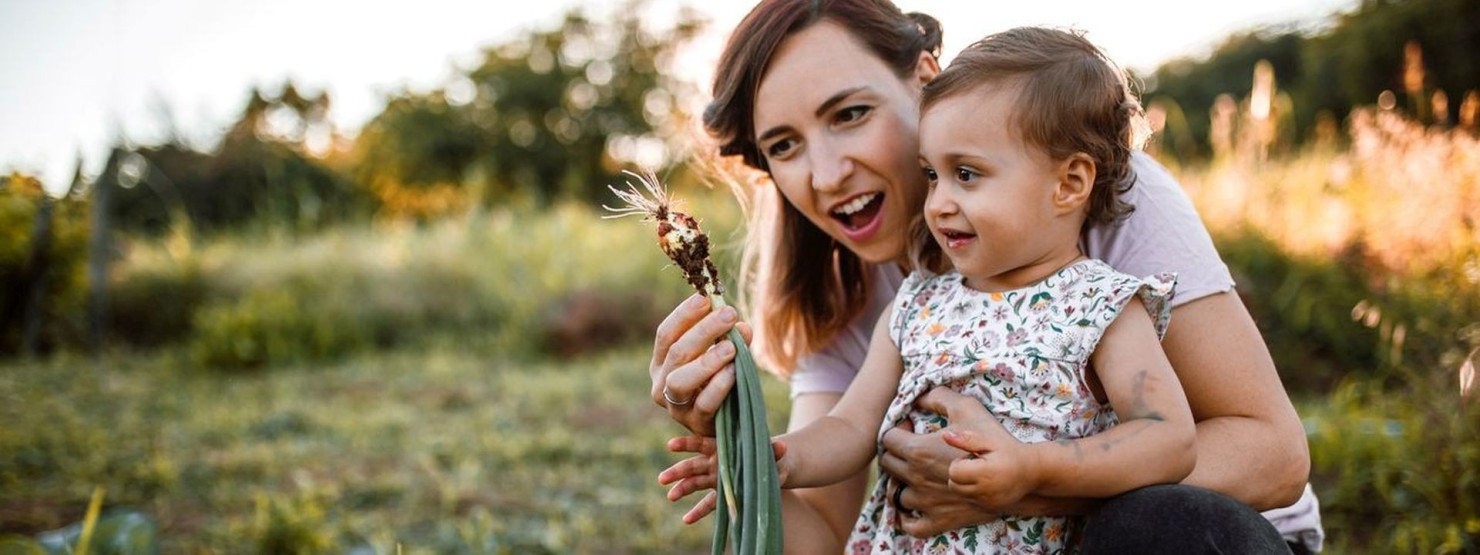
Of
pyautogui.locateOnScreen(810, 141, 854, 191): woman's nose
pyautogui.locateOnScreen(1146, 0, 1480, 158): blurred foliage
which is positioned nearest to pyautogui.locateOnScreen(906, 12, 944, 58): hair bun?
pyautogui.locateOnScreen(810, 141, 854, 191): woman's nose

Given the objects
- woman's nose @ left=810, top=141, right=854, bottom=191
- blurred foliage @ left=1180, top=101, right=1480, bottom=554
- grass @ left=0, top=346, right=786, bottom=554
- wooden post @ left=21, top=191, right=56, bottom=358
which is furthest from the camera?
wooden post @ left=21, top=191, right=56, bottom=358

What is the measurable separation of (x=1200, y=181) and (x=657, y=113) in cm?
2214

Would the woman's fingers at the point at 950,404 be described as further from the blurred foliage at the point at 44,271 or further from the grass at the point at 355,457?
the blurred foliage at the point at 44,271

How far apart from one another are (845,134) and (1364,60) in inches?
635

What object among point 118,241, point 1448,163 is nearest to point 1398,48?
point 1448,163

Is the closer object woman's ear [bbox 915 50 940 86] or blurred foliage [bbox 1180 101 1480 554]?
woman's ear [bbox 915 50 940 86]

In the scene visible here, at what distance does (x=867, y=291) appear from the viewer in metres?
2.39

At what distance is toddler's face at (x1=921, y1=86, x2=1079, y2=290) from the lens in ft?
5.26

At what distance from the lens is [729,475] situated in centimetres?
151

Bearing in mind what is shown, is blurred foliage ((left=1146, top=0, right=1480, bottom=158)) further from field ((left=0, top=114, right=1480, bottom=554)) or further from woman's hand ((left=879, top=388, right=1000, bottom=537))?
woman's hand ((left=879, top=388, right=1000, bottom=537))

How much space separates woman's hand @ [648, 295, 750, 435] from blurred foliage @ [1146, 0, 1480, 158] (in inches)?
247

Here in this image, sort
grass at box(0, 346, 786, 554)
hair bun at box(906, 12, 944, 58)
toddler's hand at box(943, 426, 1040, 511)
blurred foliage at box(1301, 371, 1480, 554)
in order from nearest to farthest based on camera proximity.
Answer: toddler's hand at box(943, 426, 1040, 511)
hair bun at box(906, 12, 944, 58)
blurred foliage at box(1301, 371, 1480, 554)
grass at box(0, 346, 786, 554)

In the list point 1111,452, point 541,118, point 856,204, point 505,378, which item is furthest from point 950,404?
point 541,118

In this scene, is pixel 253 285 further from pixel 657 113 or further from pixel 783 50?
pixel 657 113
